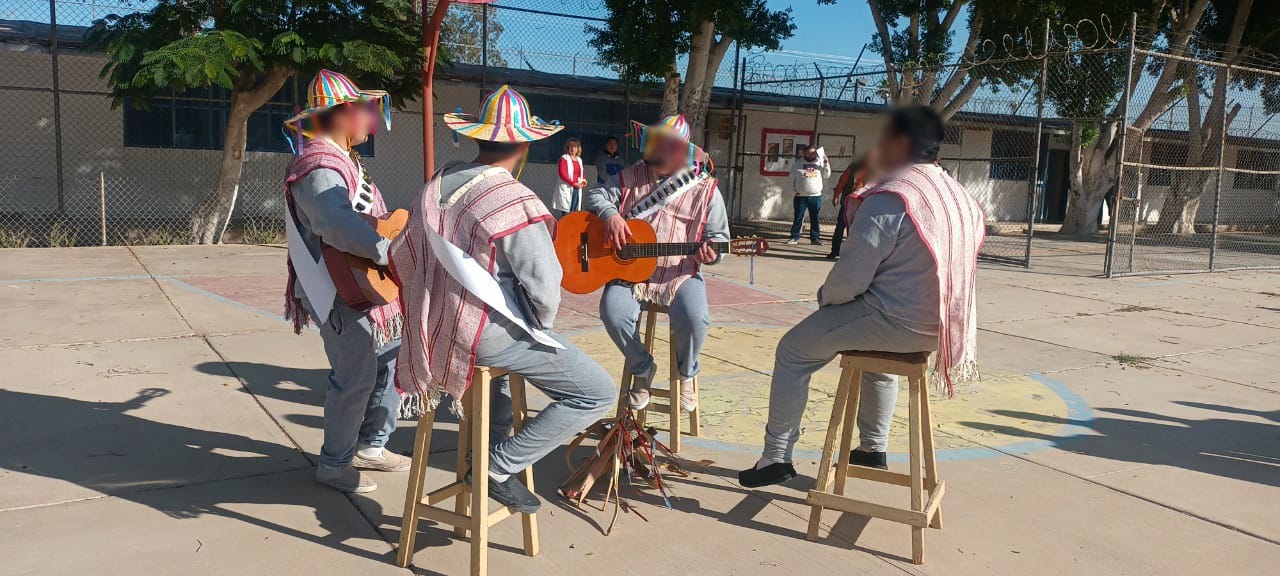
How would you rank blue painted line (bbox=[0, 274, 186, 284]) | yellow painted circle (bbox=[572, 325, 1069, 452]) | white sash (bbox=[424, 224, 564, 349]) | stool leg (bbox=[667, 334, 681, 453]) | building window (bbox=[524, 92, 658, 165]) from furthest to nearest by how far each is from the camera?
building window (bbox=[524, 92, 658, 165]), blue painted line (bbox=[0, 274, 186, 284]), yellow painted circle (bbox=[572, 325, 1069, 452]), stool leg (bbox=[667, 334, 681, 453]), white sash (bbox=[424, 224, 564, 349])

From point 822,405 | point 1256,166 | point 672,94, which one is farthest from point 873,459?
point 1256,166

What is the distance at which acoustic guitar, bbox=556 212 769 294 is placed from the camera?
171 inches

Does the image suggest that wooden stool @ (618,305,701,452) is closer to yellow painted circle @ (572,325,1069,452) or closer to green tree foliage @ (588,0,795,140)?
yellow painted circle @ (572,325,1069,452)

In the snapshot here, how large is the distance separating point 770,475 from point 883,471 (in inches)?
18.8

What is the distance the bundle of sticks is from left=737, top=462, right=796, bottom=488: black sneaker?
0.36 metres

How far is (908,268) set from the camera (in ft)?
11.5

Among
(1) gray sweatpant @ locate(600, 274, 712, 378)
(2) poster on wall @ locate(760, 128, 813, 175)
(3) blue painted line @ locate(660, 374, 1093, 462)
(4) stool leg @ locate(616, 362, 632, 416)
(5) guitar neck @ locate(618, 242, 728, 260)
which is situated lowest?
(3) blue painted line @ locate(660, 374, 1093, 462)

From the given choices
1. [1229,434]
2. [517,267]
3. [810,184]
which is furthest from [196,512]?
[810,184]

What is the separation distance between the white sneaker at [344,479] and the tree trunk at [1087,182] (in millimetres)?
18567

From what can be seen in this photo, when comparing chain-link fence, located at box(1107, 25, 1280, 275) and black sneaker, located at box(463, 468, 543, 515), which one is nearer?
black sneaker, located at box(463, 468, 543, 515)

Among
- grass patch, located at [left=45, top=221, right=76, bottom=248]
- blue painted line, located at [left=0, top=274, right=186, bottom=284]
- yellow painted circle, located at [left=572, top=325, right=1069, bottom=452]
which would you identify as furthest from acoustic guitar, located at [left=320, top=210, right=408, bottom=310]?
grass patch, located at [left=45, top=221, right=76, bottom=248]

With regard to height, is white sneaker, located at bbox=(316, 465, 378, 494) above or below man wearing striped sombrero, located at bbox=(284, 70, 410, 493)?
below

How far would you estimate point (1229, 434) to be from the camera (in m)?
5.32

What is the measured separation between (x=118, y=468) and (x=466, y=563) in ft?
6.08
